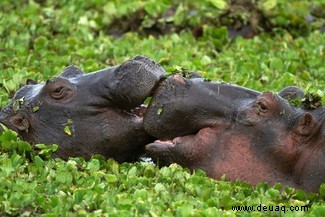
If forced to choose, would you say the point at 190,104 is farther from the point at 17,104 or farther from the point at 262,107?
the point at 17,104

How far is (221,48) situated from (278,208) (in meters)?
5.45

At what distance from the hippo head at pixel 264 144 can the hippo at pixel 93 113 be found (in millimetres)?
478

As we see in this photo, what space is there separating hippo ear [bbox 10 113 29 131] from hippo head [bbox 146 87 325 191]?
1048 millimetres

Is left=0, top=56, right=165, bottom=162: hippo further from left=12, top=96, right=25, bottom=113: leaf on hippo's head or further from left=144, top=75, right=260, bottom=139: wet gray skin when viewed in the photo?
left=144, top=75, right=260, bottom=139: wet gray skin

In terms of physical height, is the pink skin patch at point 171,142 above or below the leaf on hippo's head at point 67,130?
above

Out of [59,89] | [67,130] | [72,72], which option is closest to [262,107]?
[67,130]

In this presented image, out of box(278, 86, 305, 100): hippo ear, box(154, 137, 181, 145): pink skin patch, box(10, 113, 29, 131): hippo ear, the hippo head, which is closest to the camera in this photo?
the hippo head

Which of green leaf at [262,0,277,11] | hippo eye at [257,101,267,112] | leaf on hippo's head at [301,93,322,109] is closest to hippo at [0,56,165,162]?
hippo eye at [257,101,267,112]

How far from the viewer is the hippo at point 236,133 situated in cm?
625

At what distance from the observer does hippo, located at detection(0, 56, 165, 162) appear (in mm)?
6699

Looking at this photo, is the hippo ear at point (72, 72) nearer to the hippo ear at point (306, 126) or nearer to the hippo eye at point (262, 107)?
the hippo eye at point (262, 107)

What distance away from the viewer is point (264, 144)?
20.6ft

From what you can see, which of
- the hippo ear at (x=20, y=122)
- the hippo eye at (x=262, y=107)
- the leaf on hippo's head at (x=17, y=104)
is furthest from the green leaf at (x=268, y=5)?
the hippo eye at (x=262, y=107)

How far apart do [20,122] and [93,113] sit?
0.47 m
